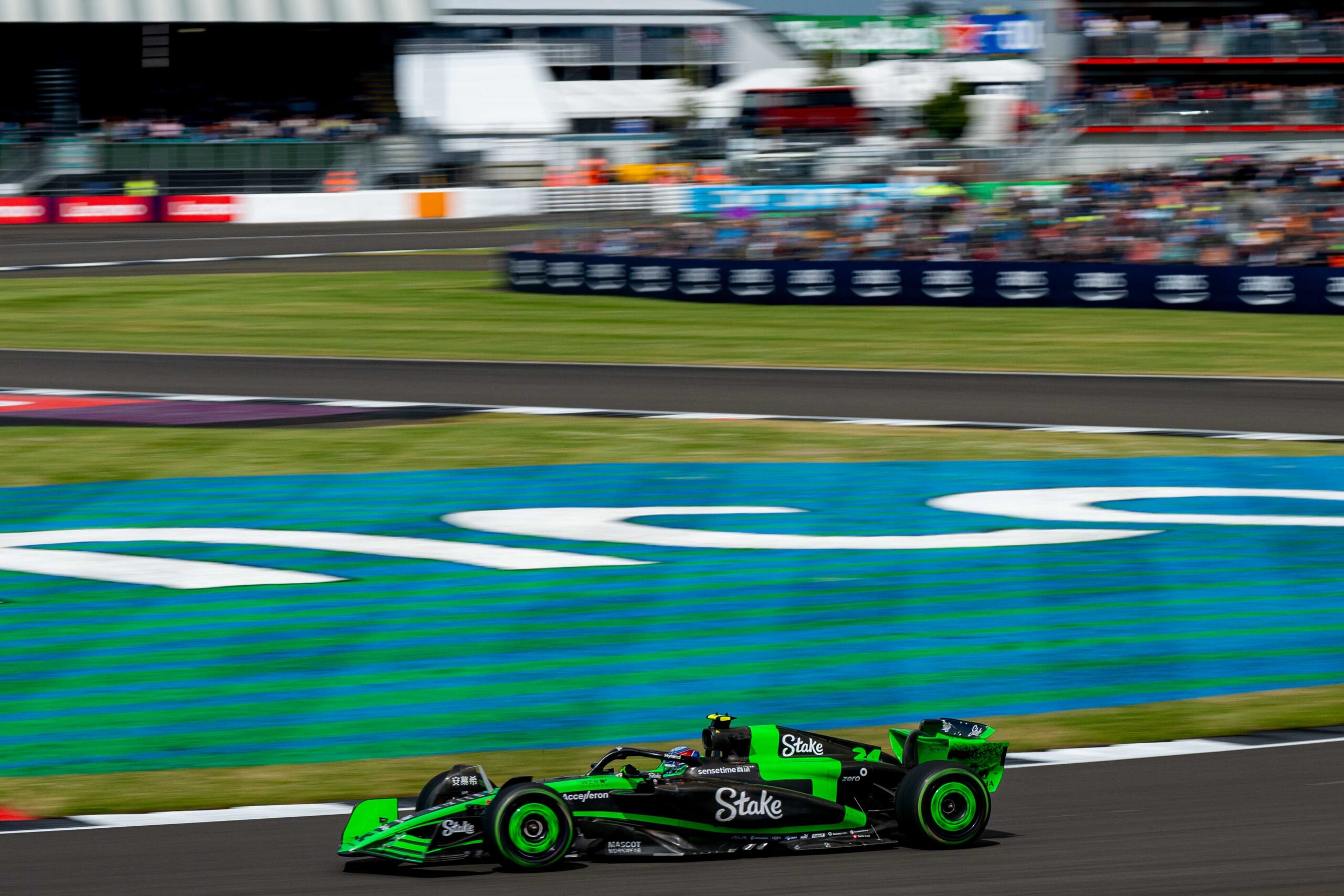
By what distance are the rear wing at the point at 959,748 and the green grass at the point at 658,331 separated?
13.2 metres

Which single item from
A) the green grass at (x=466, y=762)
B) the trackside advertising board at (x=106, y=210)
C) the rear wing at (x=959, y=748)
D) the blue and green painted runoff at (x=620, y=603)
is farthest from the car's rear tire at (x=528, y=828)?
the trackside advertising board at (x=106, y=210)

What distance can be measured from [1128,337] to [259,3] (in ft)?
122

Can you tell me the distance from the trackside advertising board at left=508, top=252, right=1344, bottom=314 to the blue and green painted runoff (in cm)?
1035

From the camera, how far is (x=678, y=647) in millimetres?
8391

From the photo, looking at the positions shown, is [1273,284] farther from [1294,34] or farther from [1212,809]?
[1294,34]

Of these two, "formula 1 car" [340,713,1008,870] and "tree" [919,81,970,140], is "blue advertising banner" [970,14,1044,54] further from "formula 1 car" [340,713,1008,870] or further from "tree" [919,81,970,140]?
"formula 1 car" [340,713,1008,870]

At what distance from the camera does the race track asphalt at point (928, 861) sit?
16.6 ft

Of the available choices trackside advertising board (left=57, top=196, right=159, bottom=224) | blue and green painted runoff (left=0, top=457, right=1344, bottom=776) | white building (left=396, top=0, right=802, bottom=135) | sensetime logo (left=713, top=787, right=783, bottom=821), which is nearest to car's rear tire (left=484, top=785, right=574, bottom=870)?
sensetime logo (left=713, top=787, right=783, bottom=821)

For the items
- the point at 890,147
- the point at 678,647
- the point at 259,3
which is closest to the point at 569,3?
the point at 259,3

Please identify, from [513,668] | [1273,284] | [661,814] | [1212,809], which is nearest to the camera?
[661,814]

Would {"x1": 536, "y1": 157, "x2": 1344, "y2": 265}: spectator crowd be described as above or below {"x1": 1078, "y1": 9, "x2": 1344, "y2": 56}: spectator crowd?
below

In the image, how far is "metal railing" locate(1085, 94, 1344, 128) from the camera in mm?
39250

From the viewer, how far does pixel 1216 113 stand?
39.9m

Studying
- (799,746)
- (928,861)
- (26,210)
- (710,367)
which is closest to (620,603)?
(799,746)
